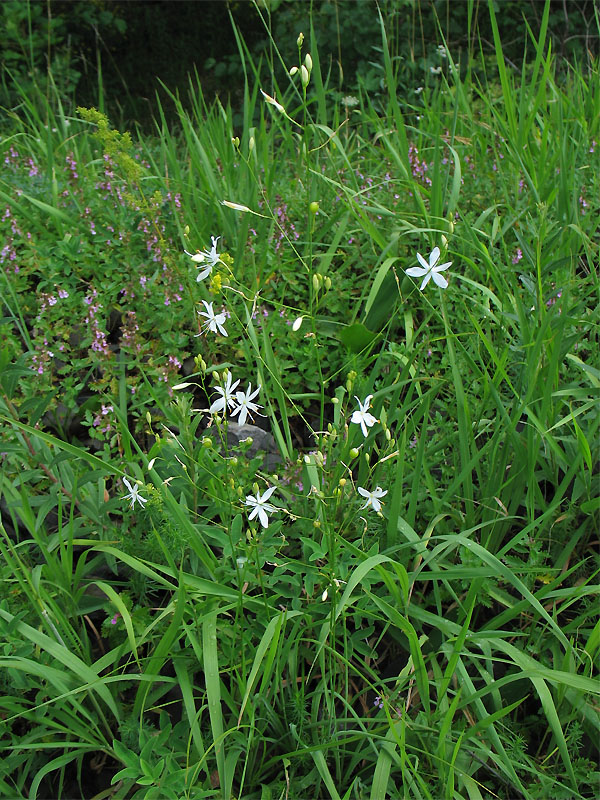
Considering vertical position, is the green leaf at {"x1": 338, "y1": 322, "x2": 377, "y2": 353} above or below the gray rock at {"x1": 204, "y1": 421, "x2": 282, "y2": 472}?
above

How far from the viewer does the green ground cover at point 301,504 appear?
52.9 inches

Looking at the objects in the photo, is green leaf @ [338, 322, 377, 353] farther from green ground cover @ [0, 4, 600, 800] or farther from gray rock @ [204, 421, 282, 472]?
gray rock @ [204, 421, 282, 472]

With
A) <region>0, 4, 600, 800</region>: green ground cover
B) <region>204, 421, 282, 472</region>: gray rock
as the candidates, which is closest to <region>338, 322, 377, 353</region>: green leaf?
<region>0, 4, 600, 800</region>: green ground cover

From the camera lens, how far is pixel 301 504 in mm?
1688

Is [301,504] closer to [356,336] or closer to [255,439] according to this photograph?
[255,439]

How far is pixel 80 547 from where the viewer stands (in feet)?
5.84

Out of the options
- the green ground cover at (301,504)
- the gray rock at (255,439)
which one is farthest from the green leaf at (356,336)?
the gray rock at (255,439)

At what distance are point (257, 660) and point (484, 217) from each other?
5.37 ft

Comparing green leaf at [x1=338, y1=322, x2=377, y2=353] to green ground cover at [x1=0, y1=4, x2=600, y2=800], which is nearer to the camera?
green ground cover at [x1=0, y1=4, x2=600, y2=800]

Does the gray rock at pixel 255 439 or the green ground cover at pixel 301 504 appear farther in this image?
the gray rock at pixel 255 439

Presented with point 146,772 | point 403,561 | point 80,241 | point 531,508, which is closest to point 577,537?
point 531,508

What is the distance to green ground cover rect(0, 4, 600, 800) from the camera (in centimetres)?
134

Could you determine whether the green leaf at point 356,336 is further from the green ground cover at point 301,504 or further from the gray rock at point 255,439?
the gray rock at point 255,439

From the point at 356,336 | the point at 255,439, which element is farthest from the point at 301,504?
the point at 356,336
